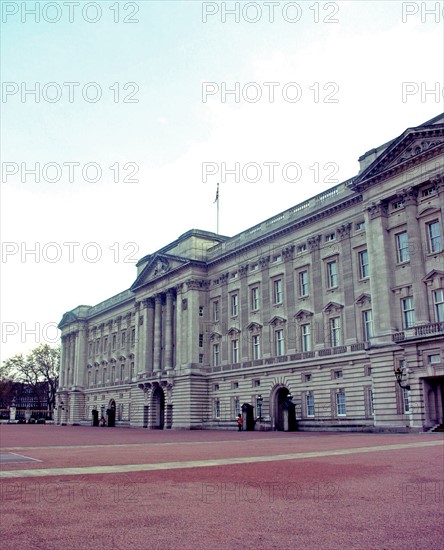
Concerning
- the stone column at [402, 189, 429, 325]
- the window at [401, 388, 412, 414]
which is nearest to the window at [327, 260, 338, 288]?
the stone column at [402, 189, 429, 325]

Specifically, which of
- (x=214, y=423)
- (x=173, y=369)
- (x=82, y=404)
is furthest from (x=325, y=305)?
(x=82, y=404)

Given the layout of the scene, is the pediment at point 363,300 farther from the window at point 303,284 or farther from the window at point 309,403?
the window at point 309,403

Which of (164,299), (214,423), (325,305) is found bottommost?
(214,423)

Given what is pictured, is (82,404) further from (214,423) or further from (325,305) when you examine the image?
(325,305)

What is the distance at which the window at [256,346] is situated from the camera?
209 feet

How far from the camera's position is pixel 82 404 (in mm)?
113812

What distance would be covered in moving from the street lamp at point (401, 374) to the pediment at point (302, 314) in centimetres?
1428

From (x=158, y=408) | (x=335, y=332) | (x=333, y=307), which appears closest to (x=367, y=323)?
(x=335, y=332)

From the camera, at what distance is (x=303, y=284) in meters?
59.1

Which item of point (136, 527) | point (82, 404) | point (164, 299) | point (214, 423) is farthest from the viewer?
point (82, 404)

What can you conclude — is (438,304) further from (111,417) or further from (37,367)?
(37,367)

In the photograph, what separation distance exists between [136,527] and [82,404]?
364 ft

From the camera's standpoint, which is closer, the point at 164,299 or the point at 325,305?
the point at 325,305

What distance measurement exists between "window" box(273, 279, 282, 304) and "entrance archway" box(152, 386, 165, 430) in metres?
25.3
